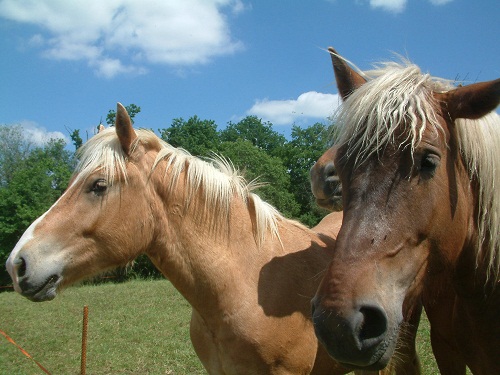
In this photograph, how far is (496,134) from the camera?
2.27m

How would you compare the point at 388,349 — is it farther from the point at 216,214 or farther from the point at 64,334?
the point at 64,334

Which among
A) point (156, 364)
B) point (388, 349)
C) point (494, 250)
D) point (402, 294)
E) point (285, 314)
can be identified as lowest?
point (156, 364)

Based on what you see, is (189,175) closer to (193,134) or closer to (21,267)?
(21,267)

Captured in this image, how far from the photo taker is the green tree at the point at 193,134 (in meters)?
41.5

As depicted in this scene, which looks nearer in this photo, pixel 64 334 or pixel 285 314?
pixel 285 314

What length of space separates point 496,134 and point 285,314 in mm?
1873

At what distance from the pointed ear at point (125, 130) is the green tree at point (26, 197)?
34371 millimetres

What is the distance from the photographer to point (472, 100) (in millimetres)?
1964

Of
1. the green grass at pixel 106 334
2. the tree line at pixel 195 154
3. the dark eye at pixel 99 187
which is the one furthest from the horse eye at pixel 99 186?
the tree line at pixel 195 154

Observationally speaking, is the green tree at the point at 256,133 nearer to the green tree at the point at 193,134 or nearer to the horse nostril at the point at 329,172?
the green tree at the point at 193,134

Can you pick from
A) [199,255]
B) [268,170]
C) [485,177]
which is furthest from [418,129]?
[268,170]

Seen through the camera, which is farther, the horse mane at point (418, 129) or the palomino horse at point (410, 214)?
the horse mane at point (418, 129)

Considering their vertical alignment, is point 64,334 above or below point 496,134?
below

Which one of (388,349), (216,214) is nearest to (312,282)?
(216,214)
